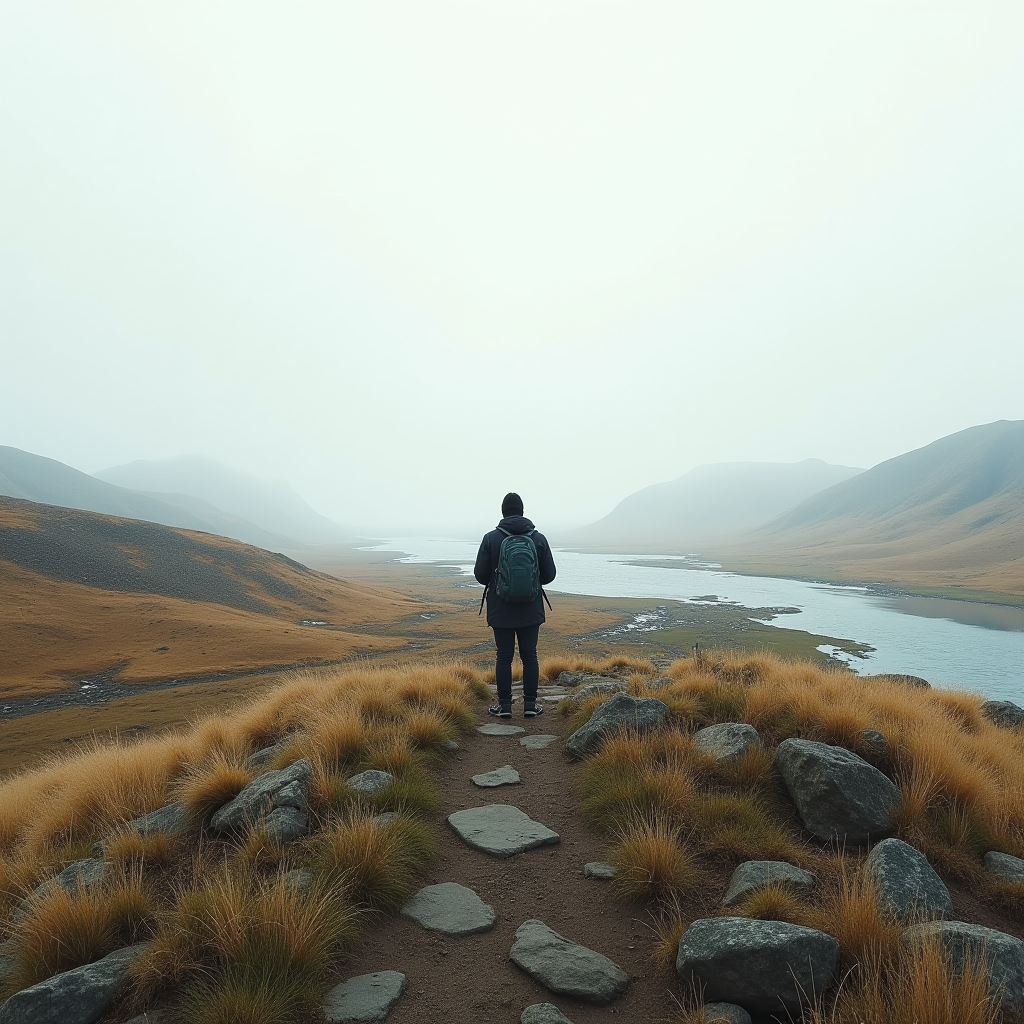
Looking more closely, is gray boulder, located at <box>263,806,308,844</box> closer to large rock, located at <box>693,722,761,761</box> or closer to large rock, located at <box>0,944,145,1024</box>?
large rock, located at <box>0,944,145,1024</box>

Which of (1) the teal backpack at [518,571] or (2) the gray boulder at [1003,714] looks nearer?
(1) the teal backpack at [518,571]

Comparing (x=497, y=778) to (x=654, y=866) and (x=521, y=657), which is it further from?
(x=654, y=866)

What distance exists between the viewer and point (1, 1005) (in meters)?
3.40

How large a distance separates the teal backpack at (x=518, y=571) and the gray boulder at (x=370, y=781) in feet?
10.7

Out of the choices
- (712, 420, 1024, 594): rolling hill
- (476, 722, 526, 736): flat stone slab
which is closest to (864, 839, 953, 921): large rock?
(476, 722, 526, 736): flat stone slab

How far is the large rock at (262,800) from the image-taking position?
5426 millimetres

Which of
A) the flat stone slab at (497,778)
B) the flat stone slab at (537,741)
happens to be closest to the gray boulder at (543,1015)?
the flat stone slab at (497,778)

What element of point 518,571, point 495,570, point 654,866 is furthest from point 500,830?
point 495,570

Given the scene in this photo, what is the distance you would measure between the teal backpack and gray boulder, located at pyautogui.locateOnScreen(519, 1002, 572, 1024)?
18.1 ft

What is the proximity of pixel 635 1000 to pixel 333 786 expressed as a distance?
3.36 meters

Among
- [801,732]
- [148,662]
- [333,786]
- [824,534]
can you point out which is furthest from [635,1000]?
[824,534]

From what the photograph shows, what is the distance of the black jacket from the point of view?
351 inches

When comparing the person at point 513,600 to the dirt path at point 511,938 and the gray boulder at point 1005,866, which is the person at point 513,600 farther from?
the gray boulder at point 1005,866

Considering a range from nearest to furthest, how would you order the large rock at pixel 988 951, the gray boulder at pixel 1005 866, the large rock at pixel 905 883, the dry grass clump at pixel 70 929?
the large rock at pixel 988 951
the dry grass clump at pixel 70 929
the large rock at pixel 905 883
the gray boulder at pixel 1005 866
